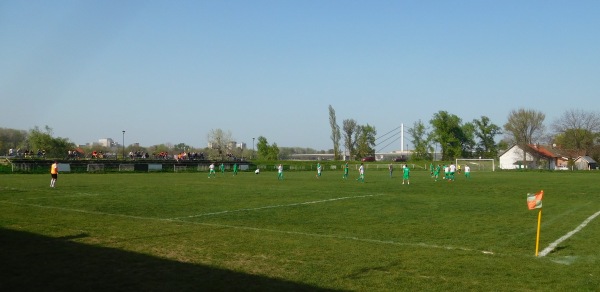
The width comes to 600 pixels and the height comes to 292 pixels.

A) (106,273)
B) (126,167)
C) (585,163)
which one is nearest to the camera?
(106,273)

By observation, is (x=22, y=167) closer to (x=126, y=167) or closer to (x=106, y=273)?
(x=126, y=167)

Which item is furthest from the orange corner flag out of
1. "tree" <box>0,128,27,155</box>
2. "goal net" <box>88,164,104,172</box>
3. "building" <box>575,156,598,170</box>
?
"tree" <box>0,128,27,155</box>

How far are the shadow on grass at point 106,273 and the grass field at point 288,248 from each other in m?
0.02

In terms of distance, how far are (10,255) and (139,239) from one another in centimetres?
278

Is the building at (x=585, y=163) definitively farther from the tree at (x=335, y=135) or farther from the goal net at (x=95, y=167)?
the goal net at (x=95, y=167)

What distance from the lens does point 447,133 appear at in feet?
405

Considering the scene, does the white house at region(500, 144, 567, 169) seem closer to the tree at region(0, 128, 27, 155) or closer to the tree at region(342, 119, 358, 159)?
the tree at region(342, 119, 358, 159)

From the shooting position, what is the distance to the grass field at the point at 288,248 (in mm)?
7836

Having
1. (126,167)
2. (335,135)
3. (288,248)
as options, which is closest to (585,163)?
(335,135)

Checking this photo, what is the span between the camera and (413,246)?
11.2 m

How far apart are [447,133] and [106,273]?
400ft

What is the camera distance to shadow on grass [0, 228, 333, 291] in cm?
737

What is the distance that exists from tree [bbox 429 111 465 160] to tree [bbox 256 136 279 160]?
1630 inches

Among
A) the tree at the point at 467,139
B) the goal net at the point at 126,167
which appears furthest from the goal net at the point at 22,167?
the tree at the point at 467,139
